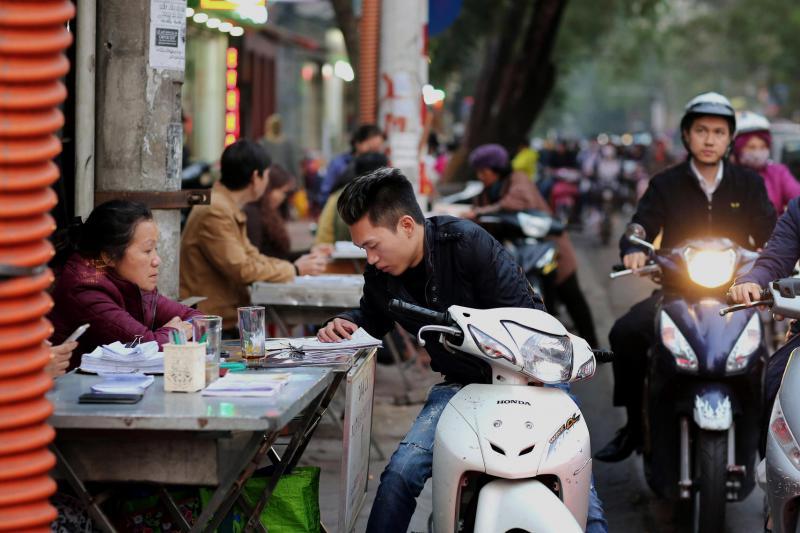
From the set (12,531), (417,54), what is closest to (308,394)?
(12,531)

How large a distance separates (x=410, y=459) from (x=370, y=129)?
6726 millimetres

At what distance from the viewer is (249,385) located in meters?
3.73

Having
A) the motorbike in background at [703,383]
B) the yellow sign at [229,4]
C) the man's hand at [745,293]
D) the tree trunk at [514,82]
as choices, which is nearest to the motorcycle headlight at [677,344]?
the motorbike in background at [703,383]

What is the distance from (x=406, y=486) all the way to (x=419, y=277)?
0.72 meters

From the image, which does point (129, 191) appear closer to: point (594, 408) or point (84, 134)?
point (84, 134)

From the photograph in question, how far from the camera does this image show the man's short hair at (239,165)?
278 inches

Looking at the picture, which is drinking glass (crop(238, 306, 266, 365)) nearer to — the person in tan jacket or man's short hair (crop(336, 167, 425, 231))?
man's short hair (crop(336, 167, 425, 231))

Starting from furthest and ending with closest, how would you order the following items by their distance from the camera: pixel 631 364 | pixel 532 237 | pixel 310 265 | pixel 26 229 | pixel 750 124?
pixel 532 237 < pixel 750 124 < pixel 310 265 < pixel 631 364 < pixel 26 229

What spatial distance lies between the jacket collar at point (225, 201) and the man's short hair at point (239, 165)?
0.04 metres

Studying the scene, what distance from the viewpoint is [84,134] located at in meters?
5.52

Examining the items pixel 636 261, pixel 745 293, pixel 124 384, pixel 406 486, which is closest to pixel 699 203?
pixel 636 261

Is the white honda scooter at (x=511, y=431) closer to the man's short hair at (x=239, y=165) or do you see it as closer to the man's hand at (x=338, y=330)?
the man's hand at (x=338, y=330)

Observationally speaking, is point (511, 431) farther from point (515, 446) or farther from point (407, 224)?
point (407, 224)

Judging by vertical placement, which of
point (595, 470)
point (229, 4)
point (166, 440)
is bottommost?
point (595, 470)
